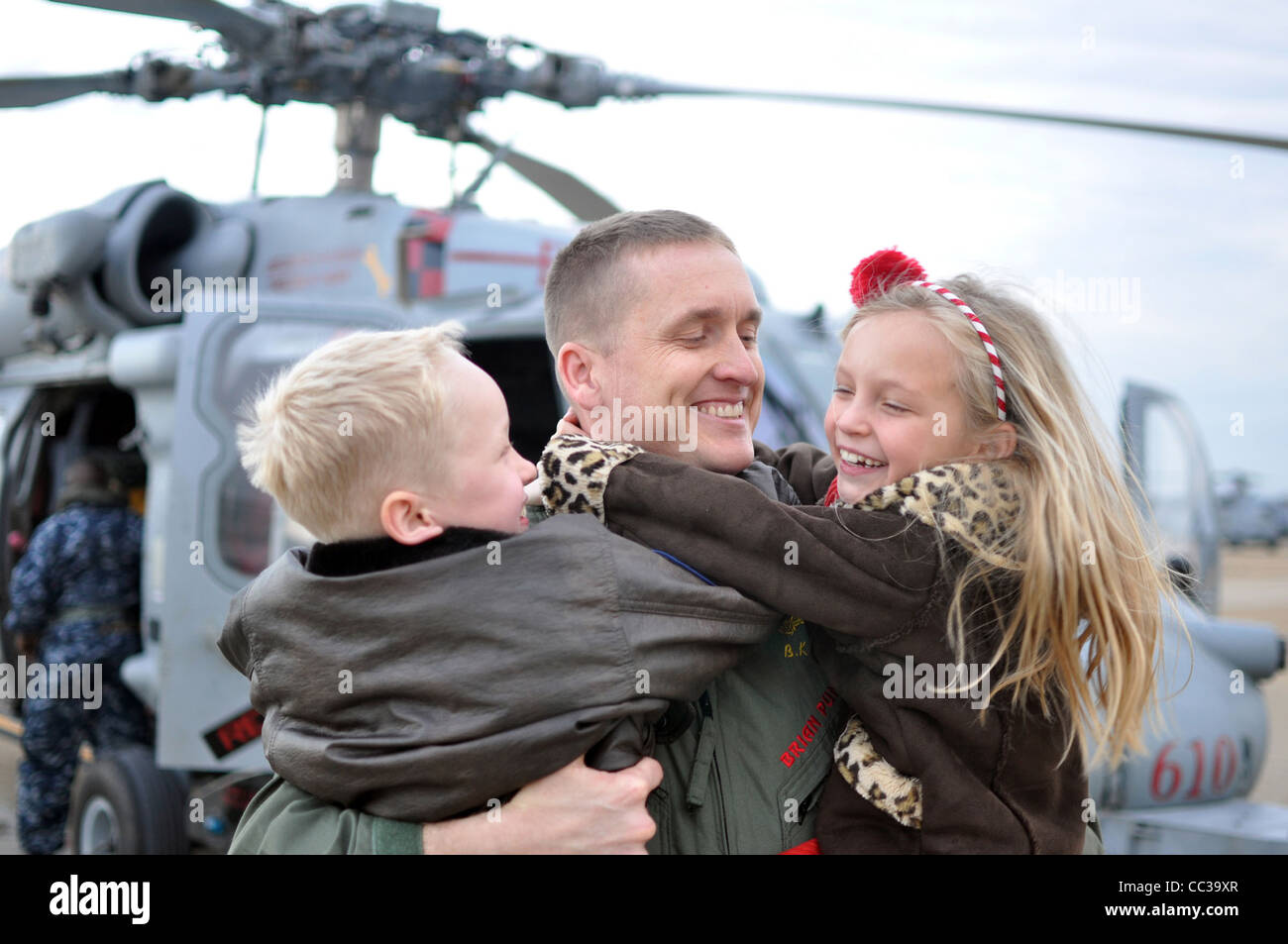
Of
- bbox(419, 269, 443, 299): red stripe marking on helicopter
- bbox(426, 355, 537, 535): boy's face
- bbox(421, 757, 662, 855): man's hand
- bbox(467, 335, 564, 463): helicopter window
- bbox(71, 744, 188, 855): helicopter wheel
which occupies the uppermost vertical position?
bbox(419, 269, 443, 299): red stripe marking on helicopter

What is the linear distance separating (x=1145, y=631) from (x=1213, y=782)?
2.85 m

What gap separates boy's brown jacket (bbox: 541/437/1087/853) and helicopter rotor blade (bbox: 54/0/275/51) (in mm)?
3762

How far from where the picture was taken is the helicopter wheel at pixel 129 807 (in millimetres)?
5102

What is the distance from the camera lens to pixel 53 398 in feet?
22.9

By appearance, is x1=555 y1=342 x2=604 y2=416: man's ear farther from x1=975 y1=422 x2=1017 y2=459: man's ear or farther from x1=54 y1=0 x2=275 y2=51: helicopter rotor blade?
x1=54 y1=0 x2=275 y2=51: helicopter rotor blade

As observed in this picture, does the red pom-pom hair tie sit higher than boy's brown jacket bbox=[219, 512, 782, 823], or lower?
higher

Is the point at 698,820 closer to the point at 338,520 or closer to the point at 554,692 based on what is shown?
the point at 554,692

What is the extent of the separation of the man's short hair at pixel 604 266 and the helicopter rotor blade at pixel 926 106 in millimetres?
2467

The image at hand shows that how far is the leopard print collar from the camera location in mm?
1480

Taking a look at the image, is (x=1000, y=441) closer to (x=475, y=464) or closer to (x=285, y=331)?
(x=475, y=464)

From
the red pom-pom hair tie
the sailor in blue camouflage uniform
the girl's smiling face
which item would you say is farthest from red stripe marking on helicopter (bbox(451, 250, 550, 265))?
the girl's smiling face

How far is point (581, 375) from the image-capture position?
1835 mm

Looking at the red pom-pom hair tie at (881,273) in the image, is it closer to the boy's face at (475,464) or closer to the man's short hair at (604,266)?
the man's short hair at (604,266)
